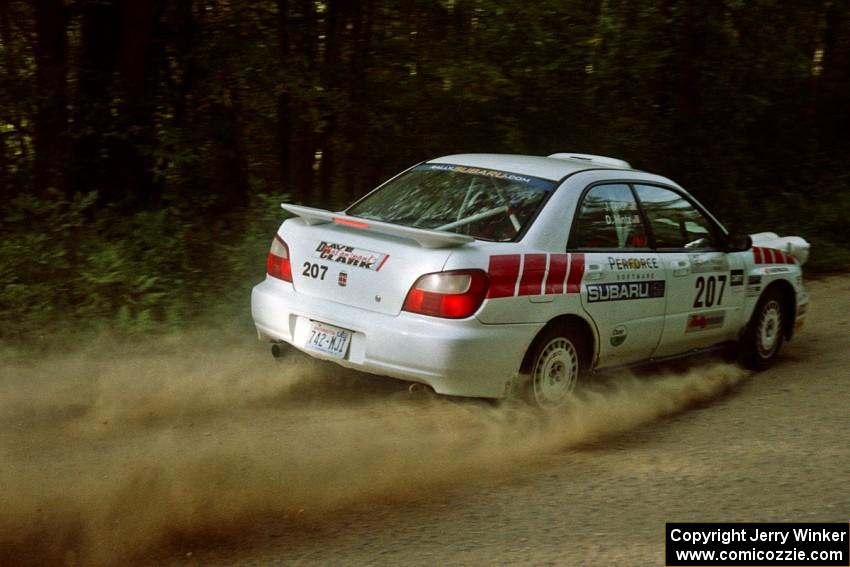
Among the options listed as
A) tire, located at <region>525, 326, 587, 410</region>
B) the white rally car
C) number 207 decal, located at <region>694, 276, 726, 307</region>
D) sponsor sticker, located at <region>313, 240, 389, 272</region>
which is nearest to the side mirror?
the white rally car

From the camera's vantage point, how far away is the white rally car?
5.89 meters

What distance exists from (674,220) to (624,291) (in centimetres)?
92

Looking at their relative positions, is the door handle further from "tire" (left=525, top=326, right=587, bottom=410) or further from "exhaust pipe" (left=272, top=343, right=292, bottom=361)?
"exhaust pipe" (left=272, top=343, right=292, bottom=361)

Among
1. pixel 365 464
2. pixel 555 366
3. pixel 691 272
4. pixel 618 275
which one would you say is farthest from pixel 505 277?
pixel 691 272

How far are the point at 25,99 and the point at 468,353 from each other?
21.1 feet

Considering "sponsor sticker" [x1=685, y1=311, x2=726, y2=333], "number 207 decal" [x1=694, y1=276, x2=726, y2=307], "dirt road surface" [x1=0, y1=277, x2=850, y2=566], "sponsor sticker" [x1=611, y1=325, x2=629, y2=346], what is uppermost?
"number 207 decal" [x1=694, y1=276, x2=726, y2=307]

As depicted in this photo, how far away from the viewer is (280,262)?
6.64 meters

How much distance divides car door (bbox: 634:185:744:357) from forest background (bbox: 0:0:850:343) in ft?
11.4

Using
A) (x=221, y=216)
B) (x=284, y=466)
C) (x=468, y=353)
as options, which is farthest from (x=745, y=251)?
(x=221, y=216)

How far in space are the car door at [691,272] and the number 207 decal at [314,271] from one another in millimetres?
2241

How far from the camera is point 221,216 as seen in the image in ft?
36.1

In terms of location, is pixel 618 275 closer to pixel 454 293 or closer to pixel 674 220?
pixel 674 220

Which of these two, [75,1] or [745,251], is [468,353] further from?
[75,1]

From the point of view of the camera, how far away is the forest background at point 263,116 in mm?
9156
